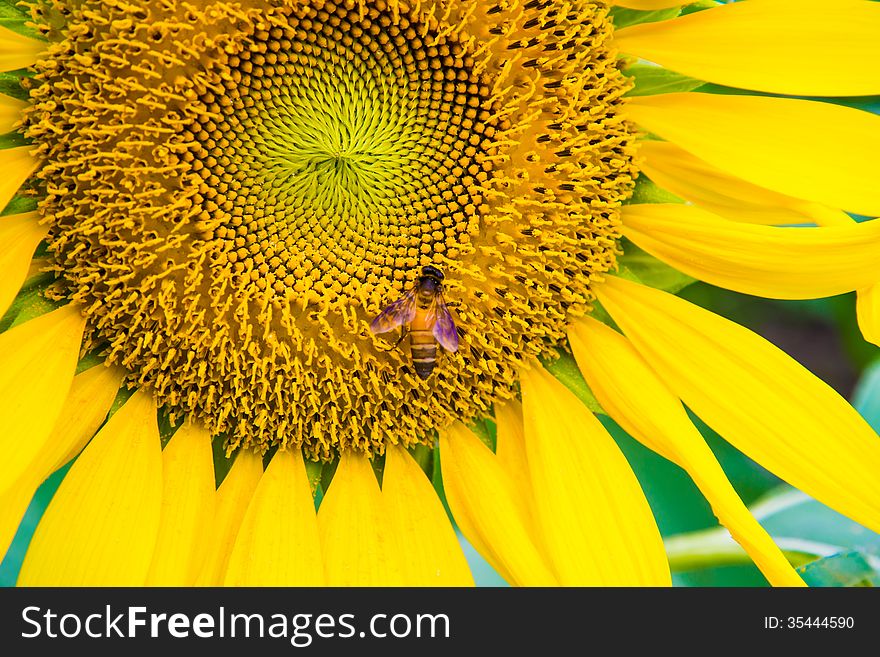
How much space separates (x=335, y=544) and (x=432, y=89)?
39.4 inches

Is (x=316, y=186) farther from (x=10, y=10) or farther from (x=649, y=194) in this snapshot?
(x=649, y=194)

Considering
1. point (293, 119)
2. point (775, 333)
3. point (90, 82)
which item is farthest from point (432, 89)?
point (775, 333)

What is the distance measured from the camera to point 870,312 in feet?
7.06

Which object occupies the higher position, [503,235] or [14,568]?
[503,235]

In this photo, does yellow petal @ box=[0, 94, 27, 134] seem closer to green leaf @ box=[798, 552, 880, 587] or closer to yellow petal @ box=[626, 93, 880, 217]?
yellow petal @ box=[626, 93, 880, 217]

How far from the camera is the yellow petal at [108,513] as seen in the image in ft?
6.95

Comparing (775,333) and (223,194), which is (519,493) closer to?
(223,194)

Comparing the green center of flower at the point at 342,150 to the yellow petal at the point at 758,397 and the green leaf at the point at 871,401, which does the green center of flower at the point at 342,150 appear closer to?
the yellow petal at the point at 758,397

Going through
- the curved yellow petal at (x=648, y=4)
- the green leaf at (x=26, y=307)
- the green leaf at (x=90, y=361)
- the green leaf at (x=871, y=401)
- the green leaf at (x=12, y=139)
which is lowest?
the green leaf at (x=90, y=361)

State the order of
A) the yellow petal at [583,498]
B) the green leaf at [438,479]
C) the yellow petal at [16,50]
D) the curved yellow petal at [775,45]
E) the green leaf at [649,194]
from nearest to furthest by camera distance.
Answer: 1. the yellow petal at [16,50]
2. the curved yellow petal at [775,45]
3. the yellow petal at [583,498]
4. the green leaf at [649,194]
5. the green leaf at [438,479]

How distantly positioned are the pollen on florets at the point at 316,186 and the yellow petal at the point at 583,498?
0.15 metres

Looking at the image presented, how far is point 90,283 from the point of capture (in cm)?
Answer: 211

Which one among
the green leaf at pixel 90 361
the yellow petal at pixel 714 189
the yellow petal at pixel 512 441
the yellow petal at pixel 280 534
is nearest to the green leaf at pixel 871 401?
the yellow petal at pixel 714 189

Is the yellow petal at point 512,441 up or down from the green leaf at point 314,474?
up
